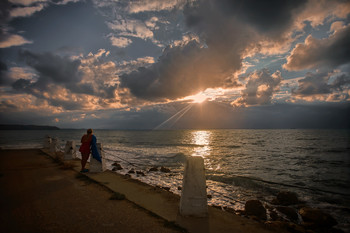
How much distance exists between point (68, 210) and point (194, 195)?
292 cm

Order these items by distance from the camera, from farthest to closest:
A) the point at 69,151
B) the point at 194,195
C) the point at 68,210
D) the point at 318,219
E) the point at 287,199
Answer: the point at 69,151 < the point at 287,199 < the point at 318,219 < the point at 68,210 < the point at 194,195

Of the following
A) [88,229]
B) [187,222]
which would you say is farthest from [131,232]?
[187,222]

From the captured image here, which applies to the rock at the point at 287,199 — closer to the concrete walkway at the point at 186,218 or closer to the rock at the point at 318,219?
the rock at the point at 318,219

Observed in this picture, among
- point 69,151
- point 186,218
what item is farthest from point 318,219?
point 69,151

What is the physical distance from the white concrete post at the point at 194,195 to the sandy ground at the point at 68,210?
0.61 m

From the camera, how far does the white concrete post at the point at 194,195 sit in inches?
156

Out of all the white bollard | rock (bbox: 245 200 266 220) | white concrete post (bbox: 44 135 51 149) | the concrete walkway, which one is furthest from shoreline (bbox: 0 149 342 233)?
white concrete post (bbox: 44 135 51 149)

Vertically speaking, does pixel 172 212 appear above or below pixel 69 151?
below

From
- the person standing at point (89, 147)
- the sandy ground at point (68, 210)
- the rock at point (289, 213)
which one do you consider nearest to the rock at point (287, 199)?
the rock at point (289, 213)

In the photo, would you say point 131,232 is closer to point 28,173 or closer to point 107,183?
point 107,183

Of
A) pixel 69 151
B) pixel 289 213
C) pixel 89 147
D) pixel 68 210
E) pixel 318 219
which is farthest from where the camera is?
pixel 69 151

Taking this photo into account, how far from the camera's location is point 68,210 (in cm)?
409

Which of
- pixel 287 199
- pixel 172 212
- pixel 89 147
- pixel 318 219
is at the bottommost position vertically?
pixel 287 199

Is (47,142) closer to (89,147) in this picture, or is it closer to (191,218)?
(89,147)
